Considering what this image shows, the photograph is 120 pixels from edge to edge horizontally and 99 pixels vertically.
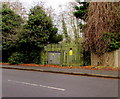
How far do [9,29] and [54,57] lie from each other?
298 inches

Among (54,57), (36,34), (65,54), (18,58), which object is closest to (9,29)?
(18,58)

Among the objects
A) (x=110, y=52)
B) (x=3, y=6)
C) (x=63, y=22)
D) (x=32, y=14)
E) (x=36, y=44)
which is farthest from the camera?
(x=63, y=22)

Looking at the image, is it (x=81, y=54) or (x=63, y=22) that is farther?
(x=63, y=22)

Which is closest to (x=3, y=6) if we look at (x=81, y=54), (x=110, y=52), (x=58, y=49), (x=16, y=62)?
(x=16, y=62)

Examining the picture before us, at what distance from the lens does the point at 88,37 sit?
15.5 meters

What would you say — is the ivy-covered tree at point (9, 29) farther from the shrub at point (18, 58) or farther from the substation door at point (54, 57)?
the substation door at point (54, 57)

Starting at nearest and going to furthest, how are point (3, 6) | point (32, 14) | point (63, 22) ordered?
point (32, 14) → point (3, 6) → point (63, 22)

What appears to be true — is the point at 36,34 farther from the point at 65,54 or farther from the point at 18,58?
the point at 65,54

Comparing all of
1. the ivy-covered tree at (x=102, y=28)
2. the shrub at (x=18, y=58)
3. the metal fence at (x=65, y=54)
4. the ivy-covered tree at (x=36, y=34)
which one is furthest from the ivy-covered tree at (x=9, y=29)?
the ivy-covered tree at (x=102, y=28)

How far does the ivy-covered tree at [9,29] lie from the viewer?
65.2ft

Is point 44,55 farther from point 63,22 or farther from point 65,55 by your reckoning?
point 63,22

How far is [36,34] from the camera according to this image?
Result: 17.8m

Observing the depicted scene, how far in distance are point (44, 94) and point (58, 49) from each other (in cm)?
1075

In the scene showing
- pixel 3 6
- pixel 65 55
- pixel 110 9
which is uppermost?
pixel 3 6
